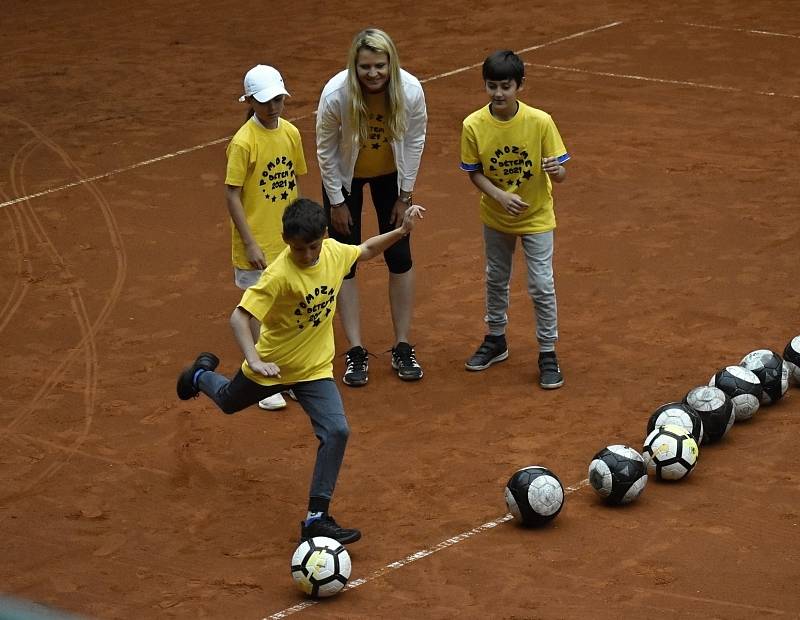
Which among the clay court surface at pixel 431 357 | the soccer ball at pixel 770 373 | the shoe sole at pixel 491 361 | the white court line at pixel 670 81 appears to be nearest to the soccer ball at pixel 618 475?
the clay court surface at pixel 431 357

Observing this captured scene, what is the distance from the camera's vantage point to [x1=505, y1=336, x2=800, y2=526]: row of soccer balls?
7195 mm

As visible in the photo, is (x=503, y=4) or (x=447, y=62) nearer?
(x=447, y=62)

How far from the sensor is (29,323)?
1032 cm

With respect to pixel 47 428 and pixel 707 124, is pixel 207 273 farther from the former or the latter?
pixel 707 124

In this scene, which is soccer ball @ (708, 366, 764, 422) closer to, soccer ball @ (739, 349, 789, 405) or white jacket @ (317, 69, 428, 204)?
soccer ball @ (739, 349, 789, 405)

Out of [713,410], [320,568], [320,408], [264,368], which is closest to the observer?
[320,568]

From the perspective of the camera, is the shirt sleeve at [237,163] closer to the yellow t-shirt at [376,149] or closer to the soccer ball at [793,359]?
the yellow t-shirt at [376,149]

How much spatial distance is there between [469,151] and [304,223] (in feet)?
A: 7.58

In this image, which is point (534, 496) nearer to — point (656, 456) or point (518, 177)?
point (656, 456)

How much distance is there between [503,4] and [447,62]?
11.6 feet

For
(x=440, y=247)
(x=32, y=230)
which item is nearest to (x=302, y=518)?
(x=440, y=247)

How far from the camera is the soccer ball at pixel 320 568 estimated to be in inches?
258

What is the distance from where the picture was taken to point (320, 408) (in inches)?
281

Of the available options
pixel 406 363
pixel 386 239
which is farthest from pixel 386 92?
pixel 406 363
